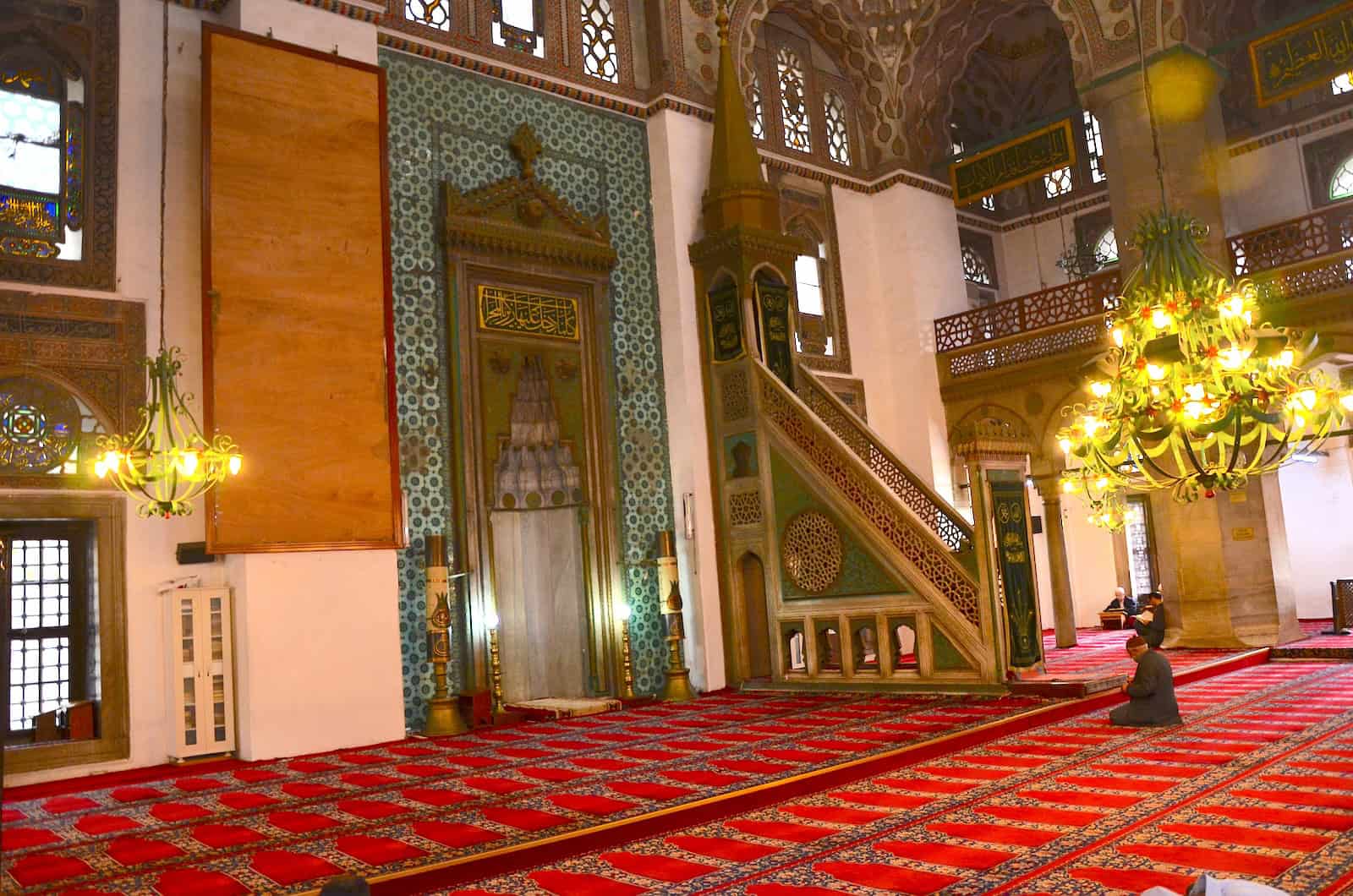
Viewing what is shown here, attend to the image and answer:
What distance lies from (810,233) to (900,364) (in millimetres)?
1542

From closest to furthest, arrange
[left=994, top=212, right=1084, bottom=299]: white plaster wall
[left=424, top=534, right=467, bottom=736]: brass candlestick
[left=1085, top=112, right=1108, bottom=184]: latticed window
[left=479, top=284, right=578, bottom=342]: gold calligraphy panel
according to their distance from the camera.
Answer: [left=424, top=534, right=467, bottom=736]: brass candlestick
[left=479, top=284, right=578, bottom=342]: gold calligraphy panel
[left=1085, top=112, right=1108, bottom=184]: latticed window
[left=994, top=212, right=1084, bottom=299]: white plaster wall

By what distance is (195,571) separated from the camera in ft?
20.4

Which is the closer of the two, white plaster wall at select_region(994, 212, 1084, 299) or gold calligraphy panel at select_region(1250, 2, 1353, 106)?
gold calligraphy panel at select_region(1250, 2, 1353, 106)

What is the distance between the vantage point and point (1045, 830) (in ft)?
11.1

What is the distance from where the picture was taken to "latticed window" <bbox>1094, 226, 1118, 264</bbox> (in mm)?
12195

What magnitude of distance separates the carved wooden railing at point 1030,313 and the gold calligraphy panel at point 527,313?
4.03m

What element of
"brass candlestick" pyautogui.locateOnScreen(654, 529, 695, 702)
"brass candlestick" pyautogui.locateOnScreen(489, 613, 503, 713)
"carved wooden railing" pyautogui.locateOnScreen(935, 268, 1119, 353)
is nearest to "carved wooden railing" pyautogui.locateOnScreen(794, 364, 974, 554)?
"brass candlestick" pyautogui.locateOnScreen(654, 529, 695, 702)

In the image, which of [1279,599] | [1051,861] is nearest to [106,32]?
[1051,861]

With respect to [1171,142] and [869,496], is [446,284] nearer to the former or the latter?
[869,496]

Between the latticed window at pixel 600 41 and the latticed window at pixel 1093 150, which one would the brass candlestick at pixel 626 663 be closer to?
the latticed window at pixel 600 41

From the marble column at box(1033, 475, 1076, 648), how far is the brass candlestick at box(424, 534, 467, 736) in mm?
5897

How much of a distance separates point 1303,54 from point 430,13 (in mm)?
6678

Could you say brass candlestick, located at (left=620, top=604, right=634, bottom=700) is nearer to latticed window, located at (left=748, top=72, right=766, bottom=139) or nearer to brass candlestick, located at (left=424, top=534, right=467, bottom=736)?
brass candlestick, located at (left=424, top=534, right=467, bottom=736)

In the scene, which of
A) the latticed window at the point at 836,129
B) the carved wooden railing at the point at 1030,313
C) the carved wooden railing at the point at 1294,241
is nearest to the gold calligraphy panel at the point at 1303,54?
the carved wooden railing at the point at 1294,241
